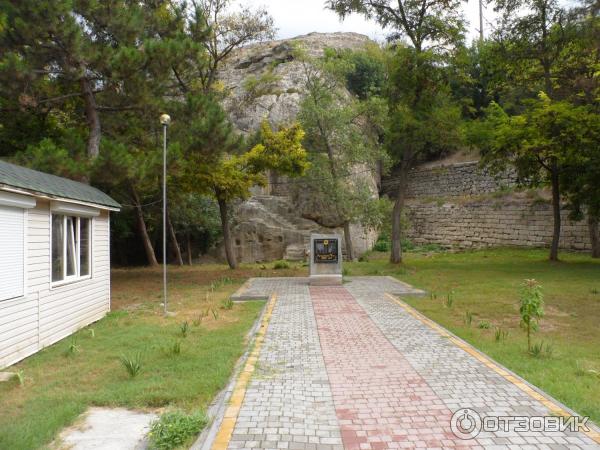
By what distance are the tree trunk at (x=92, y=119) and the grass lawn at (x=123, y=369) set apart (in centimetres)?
536

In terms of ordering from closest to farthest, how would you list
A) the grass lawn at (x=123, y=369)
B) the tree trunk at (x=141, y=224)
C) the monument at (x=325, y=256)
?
the grass lawn at (x=123, y=369) < the monument at (x=325, y=256) < the tree trunk at (x=141, y=224)

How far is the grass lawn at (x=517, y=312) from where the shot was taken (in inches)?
213

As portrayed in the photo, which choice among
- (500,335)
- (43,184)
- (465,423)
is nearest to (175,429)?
(465,423)

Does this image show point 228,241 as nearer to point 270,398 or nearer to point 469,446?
point 270,398

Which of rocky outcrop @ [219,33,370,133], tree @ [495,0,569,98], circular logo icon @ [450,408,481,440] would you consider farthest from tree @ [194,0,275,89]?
circular logo icon @ [450,408,481,440]

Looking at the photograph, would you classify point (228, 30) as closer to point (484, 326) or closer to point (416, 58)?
point (416, 58)

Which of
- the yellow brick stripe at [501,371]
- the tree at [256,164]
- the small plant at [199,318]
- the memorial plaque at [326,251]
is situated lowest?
the yellow brick stripe at [501,371]

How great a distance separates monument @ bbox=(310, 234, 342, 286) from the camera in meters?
14.1

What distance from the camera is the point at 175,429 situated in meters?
3.76

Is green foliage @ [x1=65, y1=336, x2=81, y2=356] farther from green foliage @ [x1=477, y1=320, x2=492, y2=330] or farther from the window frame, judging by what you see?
green foliage @ [x1=477, y1=320, x2=492, y2=330]

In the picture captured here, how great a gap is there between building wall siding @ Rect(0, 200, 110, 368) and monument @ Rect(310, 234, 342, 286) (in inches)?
260

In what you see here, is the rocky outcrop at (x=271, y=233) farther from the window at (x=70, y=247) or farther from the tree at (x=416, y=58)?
the window at (x=70, y=247)

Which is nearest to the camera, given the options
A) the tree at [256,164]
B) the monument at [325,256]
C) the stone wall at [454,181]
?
the monument at [325,256]

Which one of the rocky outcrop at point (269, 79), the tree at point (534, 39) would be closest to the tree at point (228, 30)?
the rocky outcrop at point (269, 79)
